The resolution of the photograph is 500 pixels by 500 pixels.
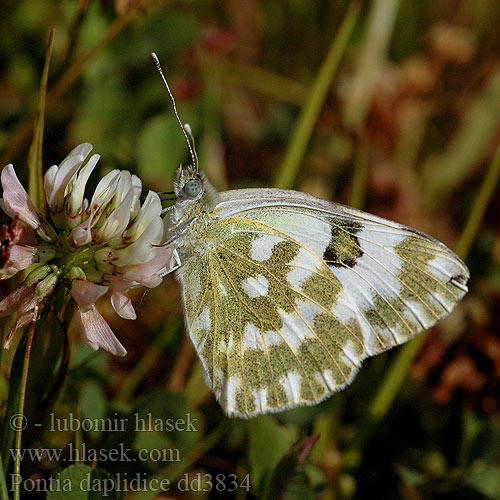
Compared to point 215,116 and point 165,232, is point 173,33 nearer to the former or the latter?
point 215,116

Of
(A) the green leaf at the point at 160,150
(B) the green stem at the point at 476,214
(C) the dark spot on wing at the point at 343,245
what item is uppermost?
(A) the green leaf at the point at 160,150

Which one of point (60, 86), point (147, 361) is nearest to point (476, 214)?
point (147, 361)

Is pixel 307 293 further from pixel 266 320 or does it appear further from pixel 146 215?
pixel 146 215

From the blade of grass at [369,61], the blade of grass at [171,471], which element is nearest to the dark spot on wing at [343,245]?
the blade of grass at [171,471]

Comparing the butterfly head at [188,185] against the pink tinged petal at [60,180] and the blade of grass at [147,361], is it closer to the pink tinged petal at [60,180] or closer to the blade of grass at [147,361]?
the pink tinged petal at [60,180]

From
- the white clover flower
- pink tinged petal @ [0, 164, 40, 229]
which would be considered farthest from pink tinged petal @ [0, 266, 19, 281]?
pink tinged petal @ [0, 164, 40, 229]

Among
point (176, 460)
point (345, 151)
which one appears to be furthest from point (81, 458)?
point (345, 151)

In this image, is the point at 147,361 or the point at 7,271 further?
the point at 147,361
